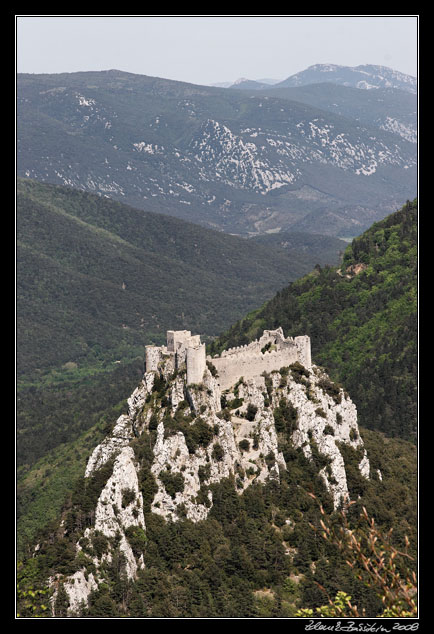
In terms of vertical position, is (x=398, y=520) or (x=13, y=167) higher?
(x=13, y=167)

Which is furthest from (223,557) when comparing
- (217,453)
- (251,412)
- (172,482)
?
(251,412)

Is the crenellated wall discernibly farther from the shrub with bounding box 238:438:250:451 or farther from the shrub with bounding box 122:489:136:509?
the shrub with bounding box 122:489:136:509

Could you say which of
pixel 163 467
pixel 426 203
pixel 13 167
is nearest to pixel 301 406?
pixel 163 467

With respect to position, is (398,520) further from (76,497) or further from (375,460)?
(76,497)

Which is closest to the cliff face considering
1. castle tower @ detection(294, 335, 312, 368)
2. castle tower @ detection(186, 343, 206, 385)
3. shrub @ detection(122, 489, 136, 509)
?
shrub @ detection(122, 489, 136, 509)

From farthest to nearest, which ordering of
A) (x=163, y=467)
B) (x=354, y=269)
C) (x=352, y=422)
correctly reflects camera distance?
1. (x=354, y=269)
2. (x=352, y=422)
3. (x=163, y=467)

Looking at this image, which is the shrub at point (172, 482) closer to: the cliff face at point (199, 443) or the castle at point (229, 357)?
the cliff face at point (199, 443)

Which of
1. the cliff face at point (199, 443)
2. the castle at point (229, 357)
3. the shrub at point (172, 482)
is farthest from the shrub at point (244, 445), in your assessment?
the shrub at point (172, 482)

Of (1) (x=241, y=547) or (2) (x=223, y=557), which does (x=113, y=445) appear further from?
(1) (x=241, y=547)
